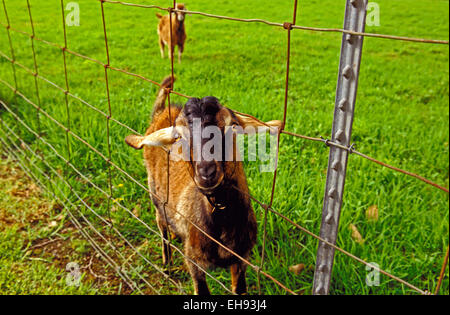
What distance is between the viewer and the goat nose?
5.55 ft

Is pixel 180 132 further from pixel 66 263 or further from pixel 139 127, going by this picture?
pixel 139 127

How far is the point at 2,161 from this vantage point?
4195 mm

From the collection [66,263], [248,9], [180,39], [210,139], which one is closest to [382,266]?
[210,139]

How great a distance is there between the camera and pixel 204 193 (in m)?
1.79

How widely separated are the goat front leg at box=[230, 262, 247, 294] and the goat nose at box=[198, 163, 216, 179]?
107cm

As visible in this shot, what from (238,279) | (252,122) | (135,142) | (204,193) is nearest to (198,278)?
(238,279)

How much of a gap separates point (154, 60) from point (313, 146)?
4315 mm

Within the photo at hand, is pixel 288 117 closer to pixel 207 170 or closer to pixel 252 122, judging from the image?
pixel 252 122

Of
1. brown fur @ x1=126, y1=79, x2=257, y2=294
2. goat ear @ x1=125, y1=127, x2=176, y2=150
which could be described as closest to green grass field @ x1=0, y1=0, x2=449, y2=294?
brown fur @ x1=126, y1=79, x2=257, y2=294

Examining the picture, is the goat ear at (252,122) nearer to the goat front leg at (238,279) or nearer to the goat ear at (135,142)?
the goat ear at (135,142)

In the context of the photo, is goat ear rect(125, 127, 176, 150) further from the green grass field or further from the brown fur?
the green grass field

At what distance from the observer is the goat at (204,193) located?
181 centimetres

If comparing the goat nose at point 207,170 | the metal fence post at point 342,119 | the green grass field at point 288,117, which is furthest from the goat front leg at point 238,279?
the goat nose at point 207,170

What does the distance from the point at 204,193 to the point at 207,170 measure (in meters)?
0.16
